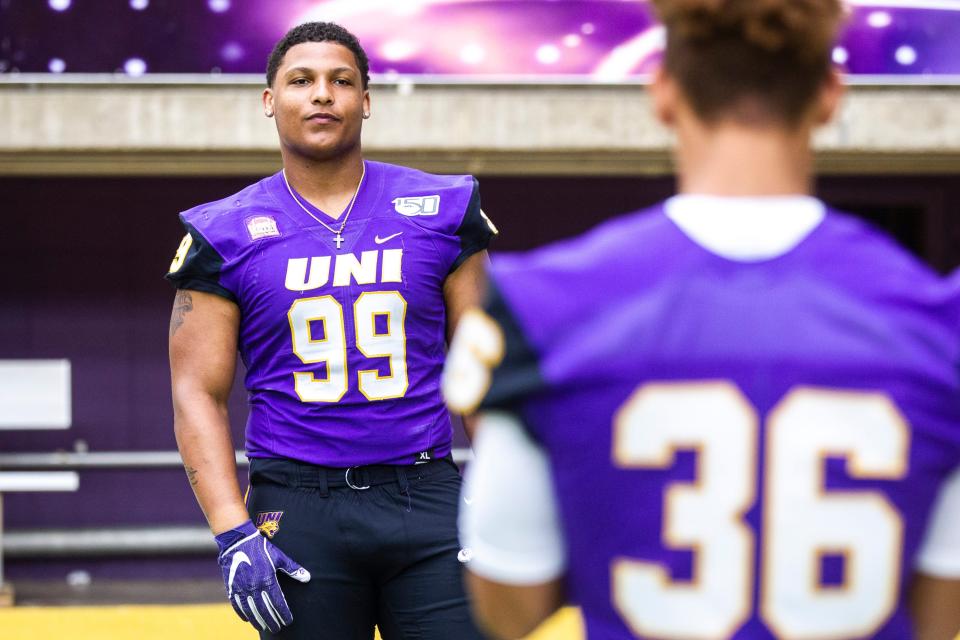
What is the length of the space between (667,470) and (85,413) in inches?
260

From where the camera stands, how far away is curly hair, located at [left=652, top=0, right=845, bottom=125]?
1.01 metres

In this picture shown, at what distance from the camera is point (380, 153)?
246 inches

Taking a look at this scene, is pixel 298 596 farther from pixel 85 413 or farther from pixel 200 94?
pixel 85 413

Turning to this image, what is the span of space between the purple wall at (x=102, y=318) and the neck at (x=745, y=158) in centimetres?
607

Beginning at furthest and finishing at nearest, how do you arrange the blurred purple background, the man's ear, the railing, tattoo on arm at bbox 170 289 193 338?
1. the railing
2. the blurred purple background
3. the man's ear
4. tattoo on arm at bbox 170 289 193 338

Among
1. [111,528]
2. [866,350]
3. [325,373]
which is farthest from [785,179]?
[111,528]

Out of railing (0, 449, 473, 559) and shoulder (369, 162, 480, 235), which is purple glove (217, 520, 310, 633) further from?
railing (0, 449, 473, 559)

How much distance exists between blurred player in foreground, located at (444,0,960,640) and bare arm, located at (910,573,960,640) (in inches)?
1.8

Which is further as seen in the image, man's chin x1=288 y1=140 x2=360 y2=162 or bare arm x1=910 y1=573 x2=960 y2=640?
man's chin x1=288 y1=140 x2=360 y2=162

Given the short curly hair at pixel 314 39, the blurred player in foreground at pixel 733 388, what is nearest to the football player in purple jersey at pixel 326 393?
the short curly hair at pixel 314 39

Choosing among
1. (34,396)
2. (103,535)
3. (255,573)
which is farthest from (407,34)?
(255,573)

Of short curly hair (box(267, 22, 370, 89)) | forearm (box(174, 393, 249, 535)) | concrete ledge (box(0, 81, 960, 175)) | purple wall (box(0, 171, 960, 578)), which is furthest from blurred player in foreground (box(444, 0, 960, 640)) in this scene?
purple wall (box(0, 171, 960, 578))

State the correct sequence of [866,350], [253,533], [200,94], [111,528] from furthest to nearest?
1. [111,528]
2. [200,94]
3. [253,533]
4. [866,350]

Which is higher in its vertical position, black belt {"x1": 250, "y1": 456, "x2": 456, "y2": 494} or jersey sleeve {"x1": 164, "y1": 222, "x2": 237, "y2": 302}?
jersey sleeve {"x1": 164, "y1": 222, "x2": 237, "y2": 302}
